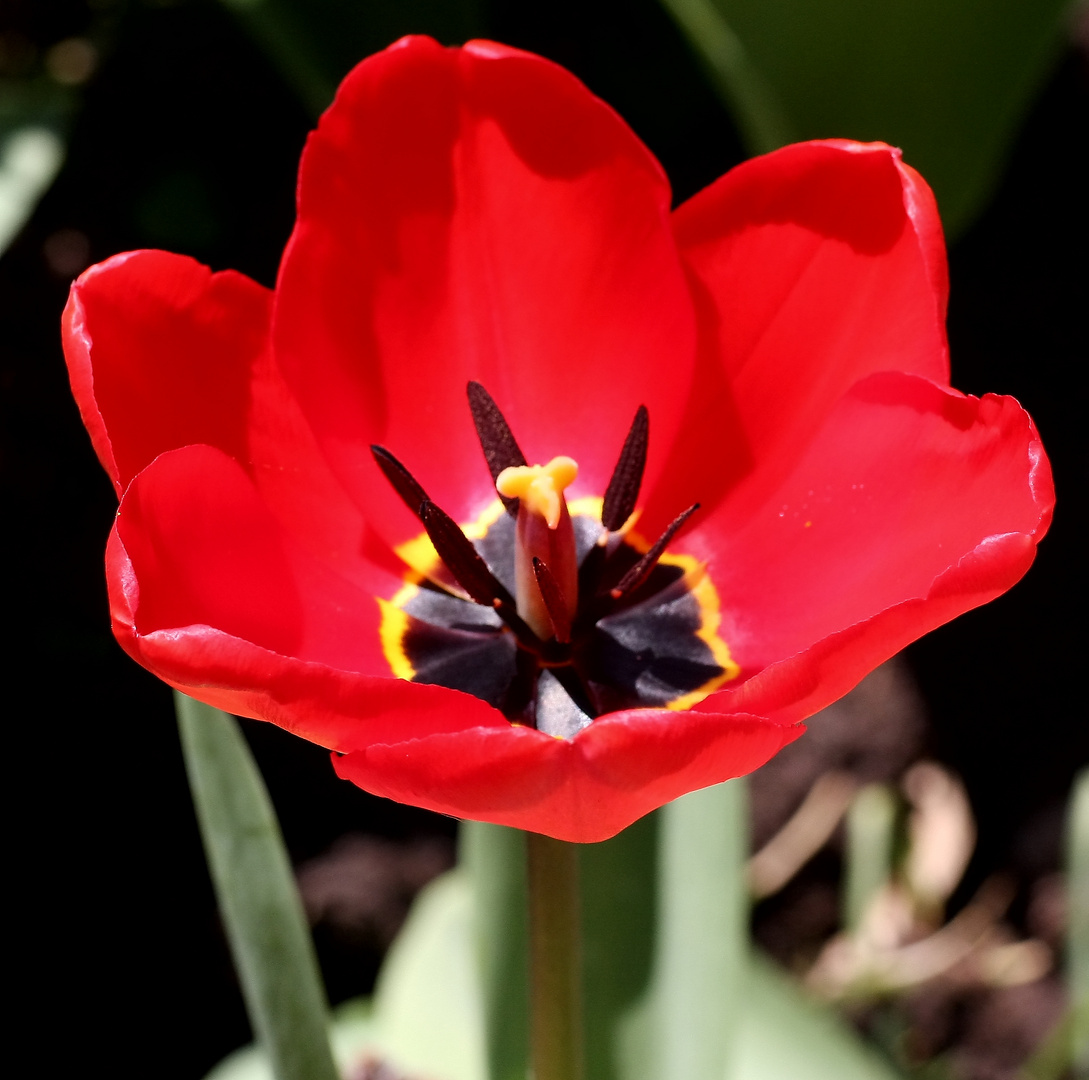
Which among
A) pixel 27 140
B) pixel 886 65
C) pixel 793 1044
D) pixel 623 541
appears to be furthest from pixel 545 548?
pixel 886 65

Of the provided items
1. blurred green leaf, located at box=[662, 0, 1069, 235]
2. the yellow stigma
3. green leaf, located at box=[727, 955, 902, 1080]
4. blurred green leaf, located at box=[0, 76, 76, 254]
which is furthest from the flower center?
blurred green leaf, located at box=[662, 0, 1069, 235]

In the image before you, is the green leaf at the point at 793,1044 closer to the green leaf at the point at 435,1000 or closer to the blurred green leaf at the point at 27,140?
the green leaf at the point at 435,1000

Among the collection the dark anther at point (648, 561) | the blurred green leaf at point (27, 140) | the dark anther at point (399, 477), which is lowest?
the dark anther at point (648, 561)

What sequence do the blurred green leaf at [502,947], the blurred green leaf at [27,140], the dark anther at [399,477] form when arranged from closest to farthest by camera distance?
the dark anther at [399,477]
the blurred green leaf at [502,947]
the blurred green leaf at [27,140]

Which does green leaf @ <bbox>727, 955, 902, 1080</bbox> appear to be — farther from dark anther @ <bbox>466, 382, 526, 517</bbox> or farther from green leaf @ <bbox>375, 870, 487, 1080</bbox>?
dark anther @ <bbox>466, 382, 526, 517</bbox>

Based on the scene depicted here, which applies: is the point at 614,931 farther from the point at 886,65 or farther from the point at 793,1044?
the point at 886,65

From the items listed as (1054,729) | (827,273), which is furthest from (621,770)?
(1054,729)

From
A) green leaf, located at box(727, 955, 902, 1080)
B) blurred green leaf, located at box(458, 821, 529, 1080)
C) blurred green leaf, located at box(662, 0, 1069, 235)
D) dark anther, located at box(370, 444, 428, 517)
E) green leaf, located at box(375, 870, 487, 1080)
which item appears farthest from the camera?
blurred green leaf, located at box(662, 0, 1069, 235)

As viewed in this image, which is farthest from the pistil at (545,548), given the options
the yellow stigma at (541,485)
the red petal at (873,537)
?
the red petal at (873,537)

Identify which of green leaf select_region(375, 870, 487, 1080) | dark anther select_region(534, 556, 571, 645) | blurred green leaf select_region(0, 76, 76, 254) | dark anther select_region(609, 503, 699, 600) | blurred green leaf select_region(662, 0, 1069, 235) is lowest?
green leaf select_region(375, 870, 487, 1080)
